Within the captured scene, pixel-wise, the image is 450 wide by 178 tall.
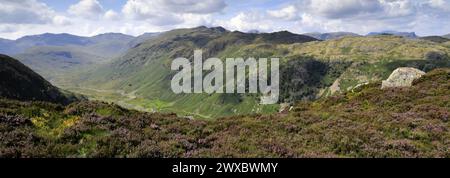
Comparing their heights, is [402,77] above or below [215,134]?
above

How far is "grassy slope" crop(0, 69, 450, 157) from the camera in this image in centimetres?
1653

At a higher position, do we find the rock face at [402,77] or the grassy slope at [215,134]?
the rock face at [402,77]

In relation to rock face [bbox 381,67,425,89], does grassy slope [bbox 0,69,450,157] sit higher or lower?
lower

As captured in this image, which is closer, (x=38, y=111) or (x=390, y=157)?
(x=390, y=157)

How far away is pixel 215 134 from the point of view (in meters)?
22.0

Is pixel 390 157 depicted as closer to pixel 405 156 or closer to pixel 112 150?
pixel 405 156

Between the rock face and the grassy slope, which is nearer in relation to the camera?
the grassy slope

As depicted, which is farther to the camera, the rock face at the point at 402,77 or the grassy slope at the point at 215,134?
the rock face at the point at 402,77

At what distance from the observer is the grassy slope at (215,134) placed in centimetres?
1653

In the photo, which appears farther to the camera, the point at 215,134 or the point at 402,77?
the point at 402,77

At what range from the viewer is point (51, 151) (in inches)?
627
